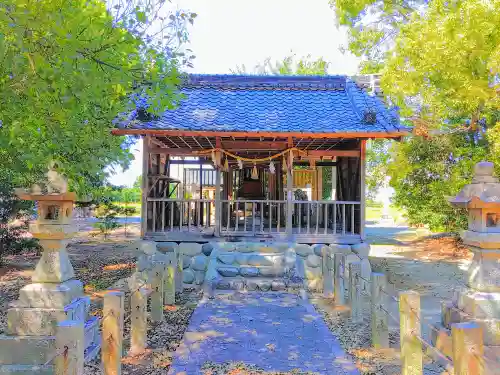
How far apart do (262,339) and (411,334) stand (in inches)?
92.1

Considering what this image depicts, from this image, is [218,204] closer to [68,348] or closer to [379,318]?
[379,318]

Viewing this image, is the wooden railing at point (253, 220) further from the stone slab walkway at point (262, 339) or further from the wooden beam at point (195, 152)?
the stone slab walkway at point (262, 339)

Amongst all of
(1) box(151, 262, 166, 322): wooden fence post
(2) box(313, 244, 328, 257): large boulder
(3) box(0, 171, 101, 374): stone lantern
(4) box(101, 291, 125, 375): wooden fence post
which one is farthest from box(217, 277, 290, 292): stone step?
(4) box(101, 291, 125, 375): wooden fence post

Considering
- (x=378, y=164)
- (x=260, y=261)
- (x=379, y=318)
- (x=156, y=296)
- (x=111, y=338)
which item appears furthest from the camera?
(x=378, y=164)

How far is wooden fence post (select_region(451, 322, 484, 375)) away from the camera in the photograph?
2.75 metres

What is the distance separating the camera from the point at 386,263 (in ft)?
44.5

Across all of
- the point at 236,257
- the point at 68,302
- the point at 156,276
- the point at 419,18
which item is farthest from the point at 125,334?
the point at 419,18

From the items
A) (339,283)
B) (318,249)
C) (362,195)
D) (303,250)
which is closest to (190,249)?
(303,250)

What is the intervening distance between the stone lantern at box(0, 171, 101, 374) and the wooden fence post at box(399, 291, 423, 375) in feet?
11.5

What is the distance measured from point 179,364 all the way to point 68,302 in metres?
1.53

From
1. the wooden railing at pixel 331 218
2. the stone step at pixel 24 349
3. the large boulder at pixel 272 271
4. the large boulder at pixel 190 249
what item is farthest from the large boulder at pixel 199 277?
the stone step at pixel 24 349

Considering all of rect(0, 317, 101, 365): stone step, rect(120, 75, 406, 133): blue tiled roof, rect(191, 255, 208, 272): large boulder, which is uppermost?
rect(120, 75, 406, 133): blue tiled roof

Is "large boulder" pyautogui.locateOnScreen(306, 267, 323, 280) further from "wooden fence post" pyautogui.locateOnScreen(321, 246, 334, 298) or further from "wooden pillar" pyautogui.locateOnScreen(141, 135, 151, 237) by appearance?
"wooden pillar" pyautogui.locateOnScreen(141, 135, 151, 237)

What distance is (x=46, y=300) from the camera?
4.64 m
